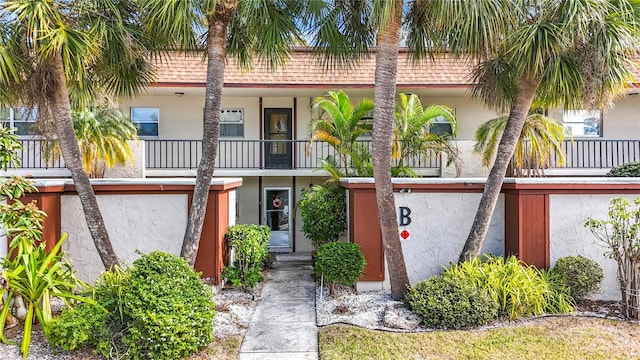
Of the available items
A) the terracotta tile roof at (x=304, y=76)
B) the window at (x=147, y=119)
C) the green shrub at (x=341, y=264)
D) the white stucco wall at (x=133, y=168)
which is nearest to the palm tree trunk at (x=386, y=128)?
the green shrub at (x=341, y=264)

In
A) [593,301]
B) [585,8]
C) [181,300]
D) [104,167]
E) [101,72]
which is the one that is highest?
[585,8]

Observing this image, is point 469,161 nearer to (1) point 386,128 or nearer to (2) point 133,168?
(1) point 386,128

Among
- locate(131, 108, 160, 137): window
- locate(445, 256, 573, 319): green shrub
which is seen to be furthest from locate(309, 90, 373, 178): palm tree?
locate(131, 108, 160, 137): window

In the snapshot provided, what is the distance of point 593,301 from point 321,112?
1013 cm

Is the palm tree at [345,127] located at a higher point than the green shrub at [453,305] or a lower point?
higher

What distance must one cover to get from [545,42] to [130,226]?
28.0 feet

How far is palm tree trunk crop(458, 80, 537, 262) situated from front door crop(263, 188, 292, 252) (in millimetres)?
8043

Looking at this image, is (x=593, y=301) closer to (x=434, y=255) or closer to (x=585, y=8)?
(x=434, y=255)

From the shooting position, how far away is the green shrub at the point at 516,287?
7.04 m

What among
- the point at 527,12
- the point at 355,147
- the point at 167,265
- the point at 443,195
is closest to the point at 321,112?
the point at 355,147

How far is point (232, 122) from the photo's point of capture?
15281mm

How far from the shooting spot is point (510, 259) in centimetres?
794

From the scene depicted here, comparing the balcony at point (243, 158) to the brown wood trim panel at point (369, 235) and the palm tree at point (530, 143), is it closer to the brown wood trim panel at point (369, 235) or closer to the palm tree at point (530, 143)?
the palm tree at point (530, 143)

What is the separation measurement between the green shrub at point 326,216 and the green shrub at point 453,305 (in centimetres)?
340
